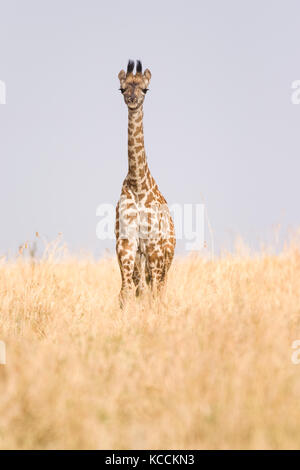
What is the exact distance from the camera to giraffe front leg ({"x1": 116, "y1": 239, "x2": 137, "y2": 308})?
21.7 ft

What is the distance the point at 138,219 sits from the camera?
6.66 meters

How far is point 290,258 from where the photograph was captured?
364 inches

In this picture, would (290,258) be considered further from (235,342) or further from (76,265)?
(235,342)

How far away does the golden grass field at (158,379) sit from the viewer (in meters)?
3.11

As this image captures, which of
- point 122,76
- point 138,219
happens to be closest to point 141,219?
point 138,219

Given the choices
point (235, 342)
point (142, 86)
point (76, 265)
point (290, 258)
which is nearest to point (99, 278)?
point (76, 265)

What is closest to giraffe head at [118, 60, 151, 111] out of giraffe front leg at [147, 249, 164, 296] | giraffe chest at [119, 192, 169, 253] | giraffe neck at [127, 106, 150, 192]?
giraffe neck at [127, 106, 150, 192]

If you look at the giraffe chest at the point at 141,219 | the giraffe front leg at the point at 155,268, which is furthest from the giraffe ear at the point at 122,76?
the giraffe front leg at the point at 155,268

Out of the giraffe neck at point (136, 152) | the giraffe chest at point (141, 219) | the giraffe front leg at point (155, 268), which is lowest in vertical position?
the giraffe front leg at point (155, 268)

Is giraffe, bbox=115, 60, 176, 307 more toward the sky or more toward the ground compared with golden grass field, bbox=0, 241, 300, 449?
more toward the sky

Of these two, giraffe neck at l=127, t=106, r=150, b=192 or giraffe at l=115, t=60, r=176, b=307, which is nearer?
giraffe at l=115, t=60, r=176, b=307

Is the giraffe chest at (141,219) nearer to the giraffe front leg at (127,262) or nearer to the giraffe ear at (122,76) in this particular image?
the giraffe front leg at (127,262)

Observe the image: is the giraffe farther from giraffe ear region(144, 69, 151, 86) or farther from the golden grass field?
the golden grass field

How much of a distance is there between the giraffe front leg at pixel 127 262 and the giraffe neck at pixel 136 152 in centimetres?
69
